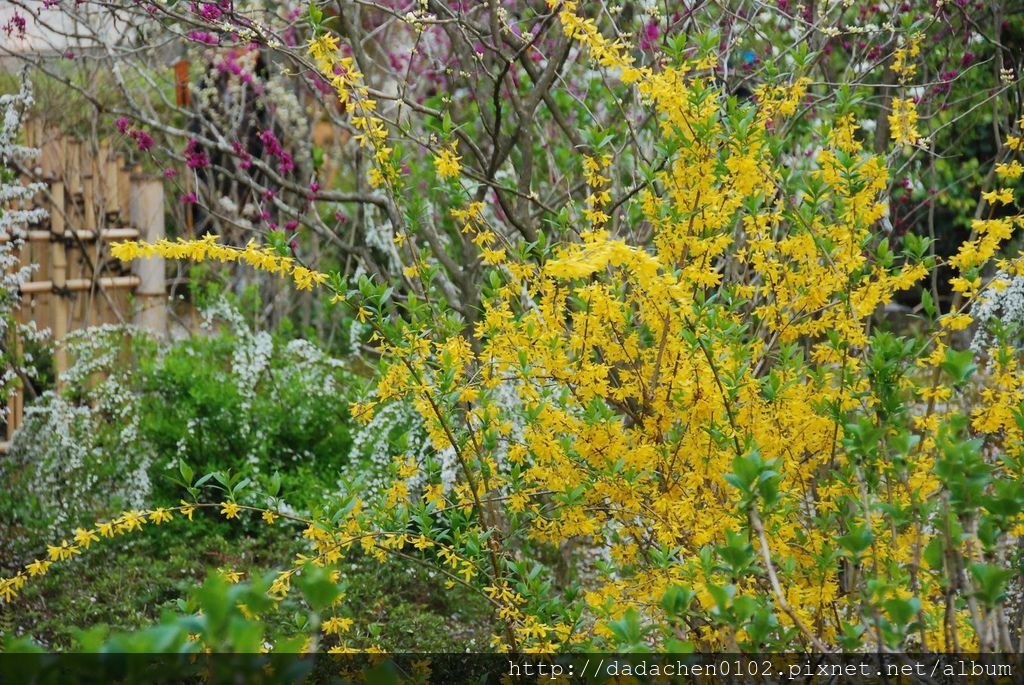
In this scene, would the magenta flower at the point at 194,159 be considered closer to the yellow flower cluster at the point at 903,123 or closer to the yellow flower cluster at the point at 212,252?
the yellow flower cluster at the point at 212,252

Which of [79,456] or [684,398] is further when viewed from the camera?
[79,456]

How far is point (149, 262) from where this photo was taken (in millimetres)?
6133

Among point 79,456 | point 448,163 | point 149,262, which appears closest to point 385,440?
point 79,456

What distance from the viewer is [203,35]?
456 centimetres

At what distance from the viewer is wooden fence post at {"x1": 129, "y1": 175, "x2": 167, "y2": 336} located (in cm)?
614

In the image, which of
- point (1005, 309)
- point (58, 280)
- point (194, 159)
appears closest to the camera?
point (1005, 309)

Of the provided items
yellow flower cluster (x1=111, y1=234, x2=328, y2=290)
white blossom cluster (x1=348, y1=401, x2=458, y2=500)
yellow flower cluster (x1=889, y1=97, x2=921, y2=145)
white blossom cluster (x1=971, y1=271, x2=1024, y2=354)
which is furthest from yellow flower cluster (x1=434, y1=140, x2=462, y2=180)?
white blossom cluster (x1=971, y1=271, x2=1024, y2=354)

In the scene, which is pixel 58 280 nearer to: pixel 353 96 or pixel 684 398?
pixel 353 96

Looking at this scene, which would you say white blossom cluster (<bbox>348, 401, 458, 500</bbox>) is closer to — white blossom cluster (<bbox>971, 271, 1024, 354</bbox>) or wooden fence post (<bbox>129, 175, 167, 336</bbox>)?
wooden fence post (<bbox>129, 175, 167, 336</bbox>)

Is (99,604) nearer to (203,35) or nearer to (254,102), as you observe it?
(203,35)

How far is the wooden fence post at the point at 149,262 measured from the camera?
614cm

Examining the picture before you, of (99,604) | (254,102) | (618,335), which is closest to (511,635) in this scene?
(618,335)

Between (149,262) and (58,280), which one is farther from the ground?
(149,262)

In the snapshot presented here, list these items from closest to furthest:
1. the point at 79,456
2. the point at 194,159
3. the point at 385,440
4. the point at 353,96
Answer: the point at 353,96 < the point at 194,159 < the point at 385,440 < the point at 79,456
